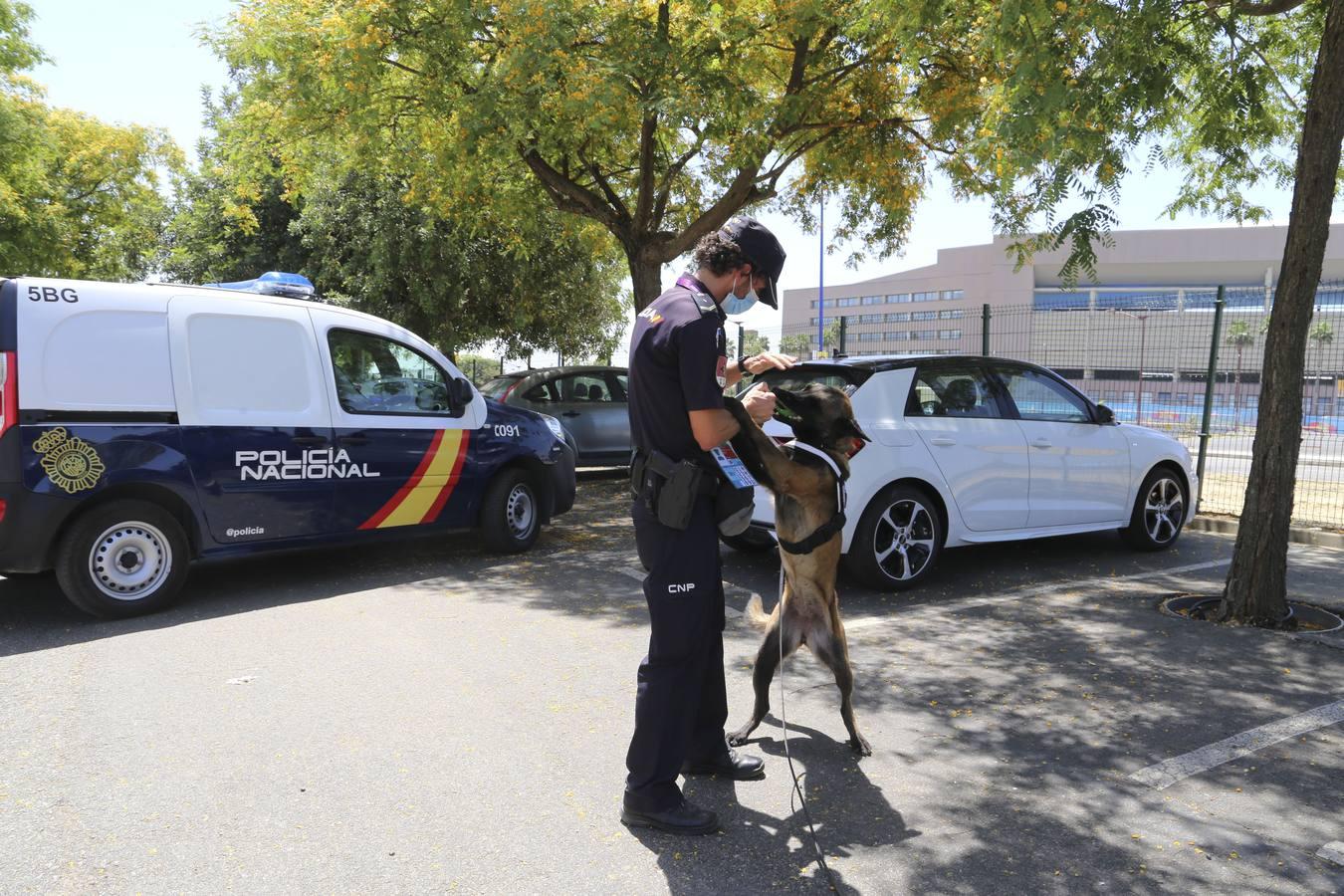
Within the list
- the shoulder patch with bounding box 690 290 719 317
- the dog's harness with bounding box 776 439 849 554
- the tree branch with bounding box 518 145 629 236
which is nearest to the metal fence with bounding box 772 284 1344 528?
the tree branch with bounding box 518 145 629 236

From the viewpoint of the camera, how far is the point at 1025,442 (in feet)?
22.8

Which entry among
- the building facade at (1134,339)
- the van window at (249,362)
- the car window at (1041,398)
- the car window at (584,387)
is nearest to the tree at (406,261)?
the car window at (584,387)

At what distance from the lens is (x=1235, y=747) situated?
153 inches

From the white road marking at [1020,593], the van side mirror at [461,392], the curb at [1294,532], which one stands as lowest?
the white road marking at [1020,593]

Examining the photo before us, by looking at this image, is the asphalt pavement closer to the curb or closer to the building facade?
the building facade

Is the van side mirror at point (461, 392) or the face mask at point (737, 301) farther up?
the face mask at point (737, 301)

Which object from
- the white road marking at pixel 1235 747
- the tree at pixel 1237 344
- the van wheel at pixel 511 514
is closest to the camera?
the white road marking at pixel 1235 747

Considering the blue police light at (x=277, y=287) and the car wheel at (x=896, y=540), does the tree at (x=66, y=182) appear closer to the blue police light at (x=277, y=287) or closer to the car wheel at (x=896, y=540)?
the blue police light at (x=277, y=287)

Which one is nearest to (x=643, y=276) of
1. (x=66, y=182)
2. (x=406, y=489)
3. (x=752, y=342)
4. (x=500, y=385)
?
(x=500, y=385)

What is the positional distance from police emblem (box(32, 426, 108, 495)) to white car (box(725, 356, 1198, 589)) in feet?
13.4

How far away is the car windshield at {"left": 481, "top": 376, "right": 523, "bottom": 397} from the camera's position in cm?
1272

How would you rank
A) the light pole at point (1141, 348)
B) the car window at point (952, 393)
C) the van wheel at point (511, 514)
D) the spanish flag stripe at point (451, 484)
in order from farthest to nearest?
the light pole at point (1141, 348), the van wheel at point (511, 514), the spanish flag stripe at point (451, 484), the car window at point (952, 393)

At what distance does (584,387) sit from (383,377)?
5.95 metres

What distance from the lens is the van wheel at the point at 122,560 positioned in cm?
557
